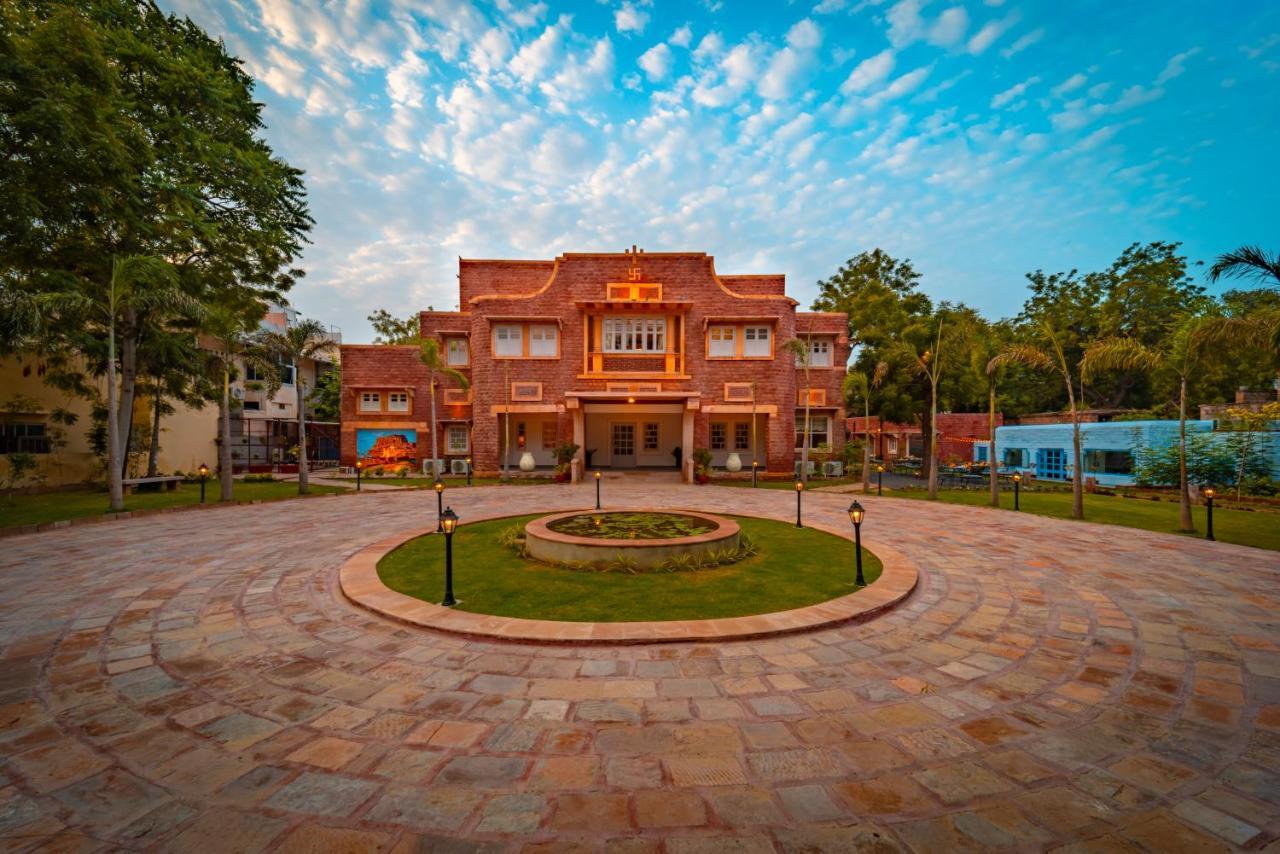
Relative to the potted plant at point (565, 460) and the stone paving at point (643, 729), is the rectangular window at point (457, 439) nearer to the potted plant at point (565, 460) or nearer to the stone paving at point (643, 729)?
the potted plant at point (565, 460)

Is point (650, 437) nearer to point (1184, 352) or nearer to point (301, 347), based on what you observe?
point (301, 347)

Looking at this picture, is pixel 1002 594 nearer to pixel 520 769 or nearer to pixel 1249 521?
pixel 520 769

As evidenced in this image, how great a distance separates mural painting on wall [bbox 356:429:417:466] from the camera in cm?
2562

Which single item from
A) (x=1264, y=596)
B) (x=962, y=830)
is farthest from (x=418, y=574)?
(x=1264, y=596)

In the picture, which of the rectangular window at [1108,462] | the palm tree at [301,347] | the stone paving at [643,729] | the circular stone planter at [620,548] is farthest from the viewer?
the rectangular window at [1108,462]

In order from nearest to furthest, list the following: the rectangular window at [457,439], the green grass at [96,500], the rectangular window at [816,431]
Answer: the green grass at [96,500]
the rectangular window at [457,439]
the rectangular window at [816,431]

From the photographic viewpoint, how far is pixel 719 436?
78.1 ft

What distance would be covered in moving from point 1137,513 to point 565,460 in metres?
19.0

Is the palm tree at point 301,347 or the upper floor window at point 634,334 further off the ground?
the upper floor window at point 634,334

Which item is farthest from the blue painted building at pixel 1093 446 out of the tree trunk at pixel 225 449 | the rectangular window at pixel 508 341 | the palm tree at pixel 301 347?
the tree trunk at pixel 225 449

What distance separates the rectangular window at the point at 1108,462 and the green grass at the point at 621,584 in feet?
67.1

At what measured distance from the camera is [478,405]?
72.3 feet

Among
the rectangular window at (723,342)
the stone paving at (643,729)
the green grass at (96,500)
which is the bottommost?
the stone paving at (643,729)

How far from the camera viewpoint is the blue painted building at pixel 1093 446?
18391 millimetres
